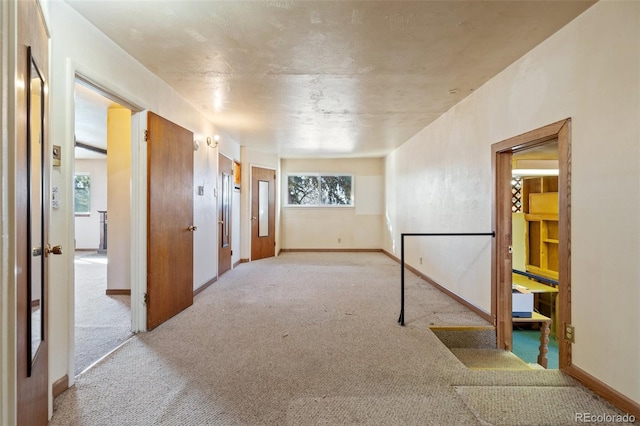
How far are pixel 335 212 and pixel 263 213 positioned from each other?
1.99 m

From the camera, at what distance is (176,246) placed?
3066 millimetres

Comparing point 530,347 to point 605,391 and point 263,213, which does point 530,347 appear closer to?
point 605,391

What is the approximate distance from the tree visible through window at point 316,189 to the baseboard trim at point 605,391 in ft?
20.2

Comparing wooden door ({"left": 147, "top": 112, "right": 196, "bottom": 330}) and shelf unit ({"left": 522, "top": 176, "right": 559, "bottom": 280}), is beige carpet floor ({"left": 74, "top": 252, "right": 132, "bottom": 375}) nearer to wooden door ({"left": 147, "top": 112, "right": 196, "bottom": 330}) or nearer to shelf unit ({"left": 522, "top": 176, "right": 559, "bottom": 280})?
wooden door ({"left": 147, "top": 112, "right": 196, "bottom": 330})

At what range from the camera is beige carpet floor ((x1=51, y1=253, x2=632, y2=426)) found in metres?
1.63

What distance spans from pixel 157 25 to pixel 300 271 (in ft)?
13.4

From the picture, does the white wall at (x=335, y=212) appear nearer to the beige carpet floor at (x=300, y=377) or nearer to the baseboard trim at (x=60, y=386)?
the beige carpet floor at (x=300, y=377)

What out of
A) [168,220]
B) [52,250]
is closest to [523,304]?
[168,220]

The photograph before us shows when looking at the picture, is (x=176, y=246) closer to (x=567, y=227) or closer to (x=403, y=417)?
(x=403, y=417)

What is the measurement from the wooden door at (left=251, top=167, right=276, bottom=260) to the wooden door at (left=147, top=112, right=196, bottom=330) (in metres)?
2.99

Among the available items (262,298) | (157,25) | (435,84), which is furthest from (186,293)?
(435,84)

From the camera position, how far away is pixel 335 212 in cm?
789

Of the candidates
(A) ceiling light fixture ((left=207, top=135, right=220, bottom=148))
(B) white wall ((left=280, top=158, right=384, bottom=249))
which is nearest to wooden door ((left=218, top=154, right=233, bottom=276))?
(A) ceiling light fixture ((left=207, top=135, right=220, bottom=148))

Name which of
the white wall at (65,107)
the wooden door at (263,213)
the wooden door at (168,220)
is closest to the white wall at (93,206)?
the wooden door at (263,213)
